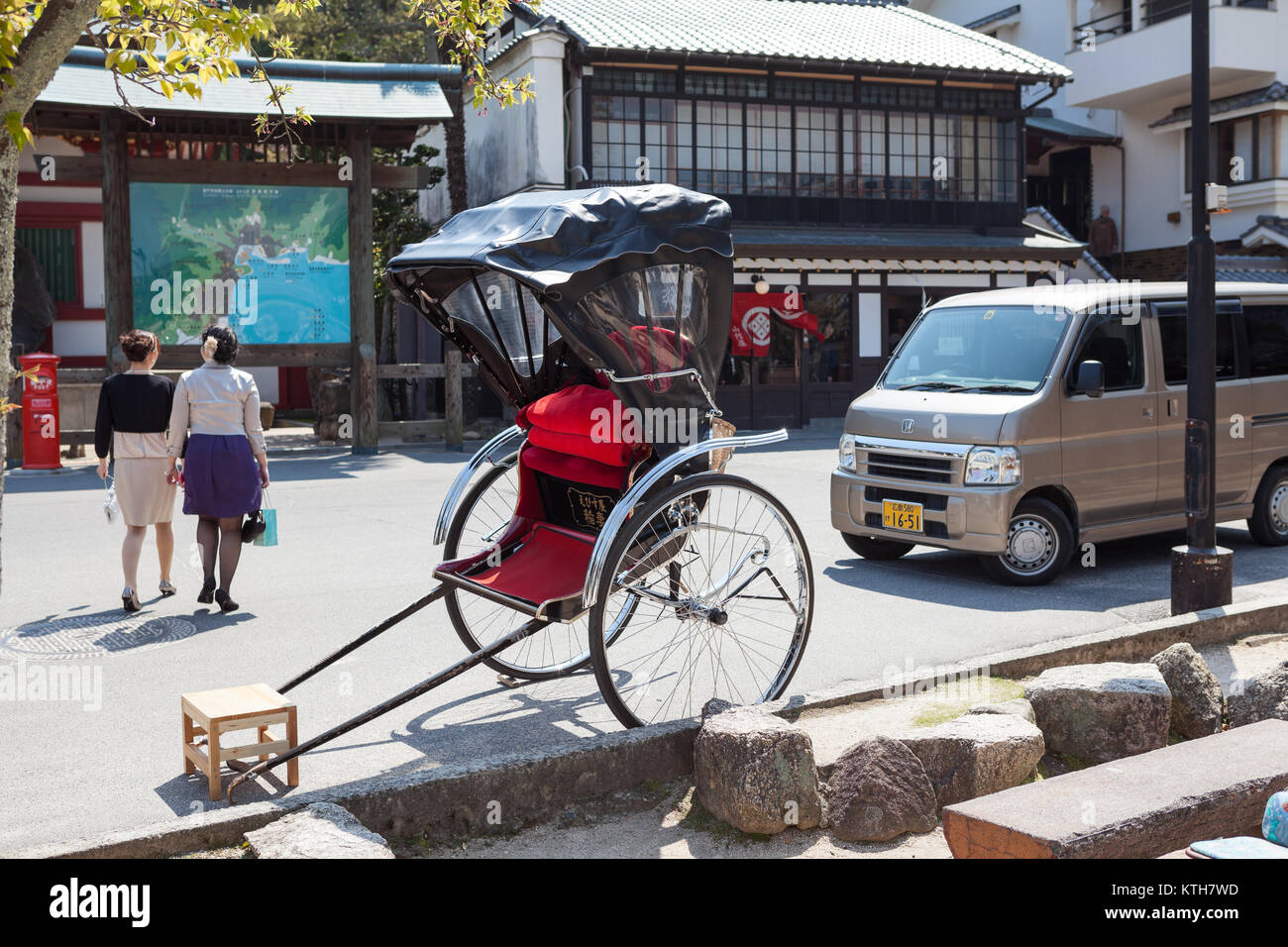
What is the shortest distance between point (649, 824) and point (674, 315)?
2485mm

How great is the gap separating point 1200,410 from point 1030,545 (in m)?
1.76

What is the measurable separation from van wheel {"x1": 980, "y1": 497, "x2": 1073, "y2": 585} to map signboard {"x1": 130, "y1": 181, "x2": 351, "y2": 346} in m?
12.3

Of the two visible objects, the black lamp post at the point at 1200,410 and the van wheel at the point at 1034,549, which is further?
the van wheel at the point at 1034,549

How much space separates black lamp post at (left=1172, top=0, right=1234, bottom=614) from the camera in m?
7.03

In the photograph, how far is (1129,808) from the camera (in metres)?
3.96

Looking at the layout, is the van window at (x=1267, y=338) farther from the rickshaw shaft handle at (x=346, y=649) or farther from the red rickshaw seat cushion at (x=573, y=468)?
the rickshaw shaft handle at (x=346, y=649)

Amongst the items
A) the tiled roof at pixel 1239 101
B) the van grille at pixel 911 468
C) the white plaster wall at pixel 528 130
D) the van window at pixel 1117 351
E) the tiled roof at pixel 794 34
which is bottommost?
the van grille at pixel 911 468

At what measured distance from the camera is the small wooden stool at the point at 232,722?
4539mm

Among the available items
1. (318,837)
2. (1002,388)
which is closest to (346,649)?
(318,837)

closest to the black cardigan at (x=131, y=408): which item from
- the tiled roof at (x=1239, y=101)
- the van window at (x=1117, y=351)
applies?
the van window at (x=1117, y=351)

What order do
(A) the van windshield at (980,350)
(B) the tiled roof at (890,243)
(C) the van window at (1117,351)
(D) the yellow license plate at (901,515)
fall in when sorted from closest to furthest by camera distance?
1. (D) the yellow license plate at (901,515)
2. (A) the van windshield at (980,350)
3. (C) the van window at (1117,351)
4. (B) the tiled roof at (890,243)

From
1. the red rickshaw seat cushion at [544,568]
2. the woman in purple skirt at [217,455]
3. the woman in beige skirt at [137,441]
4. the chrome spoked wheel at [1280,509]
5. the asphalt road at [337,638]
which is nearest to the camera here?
the asphalt road at [337,638]

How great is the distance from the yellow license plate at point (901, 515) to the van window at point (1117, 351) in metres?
1.64

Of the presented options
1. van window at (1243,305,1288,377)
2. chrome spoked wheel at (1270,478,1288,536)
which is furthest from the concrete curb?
van window at (1243,305,1288,377)
